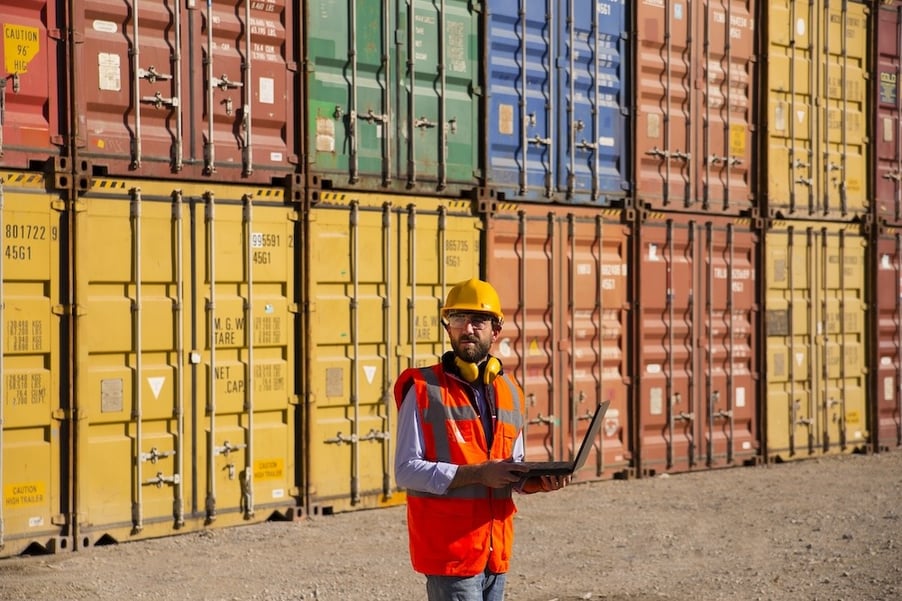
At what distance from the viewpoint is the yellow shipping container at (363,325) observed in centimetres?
1097

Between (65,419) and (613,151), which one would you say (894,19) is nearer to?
(613,151)

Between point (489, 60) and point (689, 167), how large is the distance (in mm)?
3140

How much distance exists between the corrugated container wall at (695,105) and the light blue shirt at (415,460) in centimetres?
918

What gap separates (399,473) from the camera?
475 cm

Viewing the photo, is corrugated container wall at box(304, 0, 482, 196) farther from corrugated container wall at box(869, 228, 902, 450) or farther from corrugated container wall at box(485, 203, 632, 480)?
corrugated container wall at box(869, 228, 902, 450)

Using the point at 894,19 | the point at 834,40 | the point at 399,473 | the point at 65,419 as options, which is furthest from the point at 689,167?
the point at 399,473

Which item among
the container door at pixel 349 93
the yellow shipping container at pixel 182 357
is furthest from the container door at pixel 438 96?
the yellow shipping container at pixel 182 357

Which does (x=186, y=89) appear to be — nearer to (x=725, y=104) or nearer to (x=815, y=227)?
(x=725, y=104)

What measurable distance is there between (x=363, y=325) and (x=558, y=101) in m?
3.28

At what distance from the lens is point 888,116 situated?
1656cm

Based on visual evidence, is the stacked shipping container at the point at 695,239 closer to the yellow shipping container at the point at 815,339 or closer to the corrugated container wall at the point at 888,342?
the yellow shipping container at the point at 815,339

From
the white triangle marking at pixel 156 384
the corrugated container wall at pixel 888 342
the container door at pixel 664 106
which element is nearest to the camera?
the white triangle marking at pixel 156 384

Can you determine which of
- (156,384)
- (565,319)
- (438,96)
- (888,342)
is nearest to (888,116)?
(888,342)

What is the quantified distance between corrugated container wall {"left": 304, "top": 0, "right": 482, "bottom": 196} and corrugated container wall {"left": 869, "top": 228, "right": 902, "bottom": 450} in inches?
267
